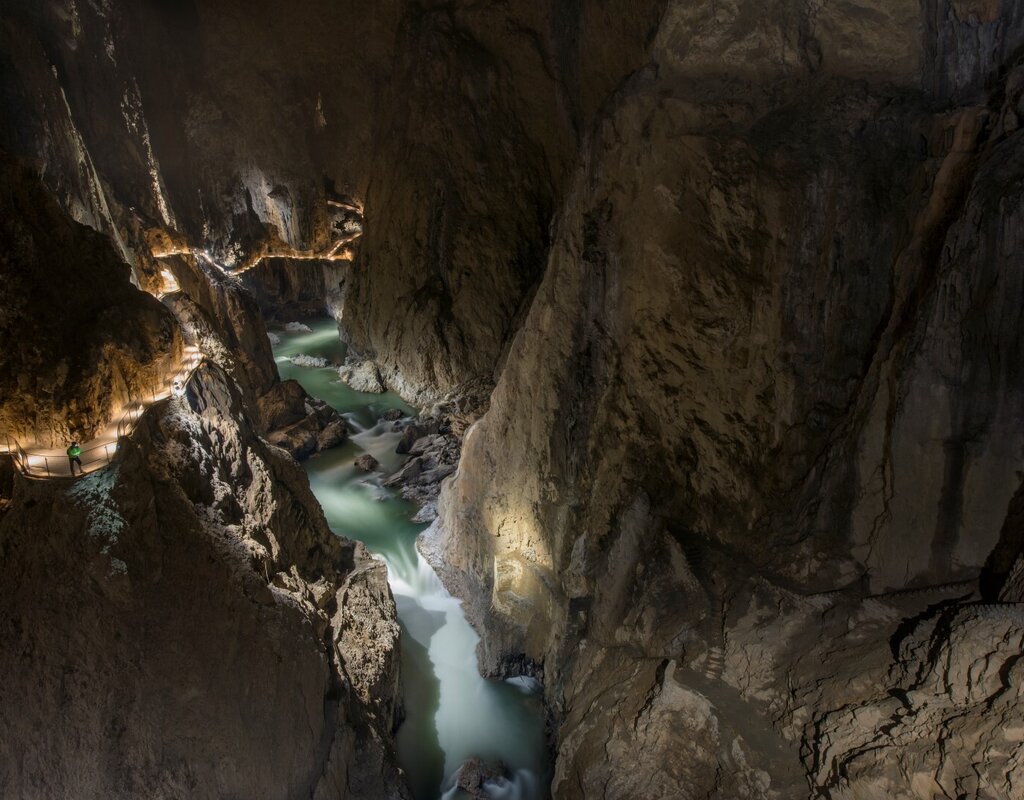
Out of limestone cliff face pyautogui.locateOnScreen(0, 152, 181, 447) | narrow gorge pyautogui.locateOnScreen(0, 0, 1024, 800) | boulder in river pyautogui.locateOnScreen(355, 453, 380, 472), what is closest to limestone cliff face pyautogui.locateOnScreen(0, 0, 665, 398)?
boulder in river pyautogui.locateOnScreen(355, 453, 380, 472)

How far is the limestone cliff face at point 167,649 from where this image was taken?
17.5ft

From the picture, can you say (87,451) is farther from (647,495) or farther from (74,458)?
(647,495)

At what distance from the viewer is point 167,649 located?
19.2 ft

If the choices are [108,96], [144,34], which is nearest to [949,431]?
[108,96]

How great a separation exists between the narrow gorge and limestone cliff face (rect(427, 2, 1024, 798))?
3 centimetres

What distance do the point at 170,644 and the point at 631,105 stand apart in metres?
6.89

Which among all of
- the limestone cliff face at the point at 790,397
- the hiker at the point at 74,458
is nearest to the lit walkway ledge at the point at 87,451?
the hiker at the point at 74,458

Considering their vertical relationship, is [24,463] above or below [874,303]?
below

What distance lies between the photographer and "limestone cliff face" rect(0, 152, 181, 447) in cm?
599

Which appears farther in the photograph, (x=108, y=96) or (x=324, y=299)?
(x=324, y=299)

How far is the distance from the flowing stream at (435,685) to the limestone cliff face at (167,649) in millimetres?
1423

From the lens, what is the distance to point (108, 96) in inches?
752

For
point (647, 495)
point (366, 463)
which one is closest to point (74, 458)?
point (647, 495)

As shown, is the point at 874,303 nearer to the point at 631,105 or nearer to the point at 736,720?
the point at 631,105
